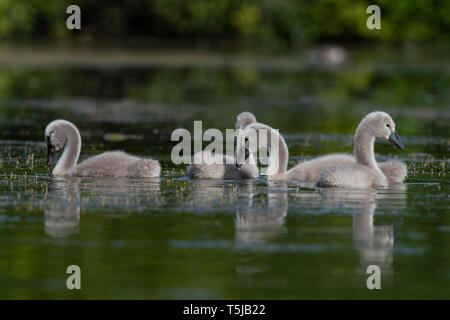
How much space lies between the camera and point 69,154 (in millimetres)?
13367

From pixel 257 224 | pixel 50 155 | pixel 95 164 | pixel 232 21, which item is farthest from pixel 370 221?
pixel 232 21

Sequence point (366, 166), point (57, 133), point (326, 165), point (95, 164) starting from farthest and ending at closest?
point (57, 133) < point (95, 164) < point (326, 165) < point (366, 166)

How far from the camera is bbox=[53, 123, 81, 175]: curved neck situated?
1330cm

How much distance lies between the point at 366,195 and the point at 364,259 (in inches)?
125

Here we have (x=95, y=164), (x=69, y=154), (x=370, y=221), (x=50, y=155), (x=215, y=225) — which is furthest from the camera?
(x=50, y=155)

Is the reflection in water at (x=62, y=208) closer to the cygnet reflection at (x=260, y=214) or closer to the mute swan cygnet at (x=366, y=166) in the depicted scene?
the cygnet reflection at (x=260, y=214)

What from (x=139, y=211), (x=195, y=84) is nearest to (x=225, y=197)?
(x=139, y=211)

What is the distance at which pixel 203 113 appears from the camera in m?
23.6

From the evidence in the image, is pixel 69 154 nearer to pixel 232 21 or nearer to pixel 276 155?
pixel 276 155

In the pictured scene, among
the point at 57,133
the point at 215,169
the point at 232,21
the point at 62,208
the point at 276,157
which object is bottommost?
the point at 62,208

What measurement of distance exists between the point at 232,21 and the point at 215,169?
51.6 metres

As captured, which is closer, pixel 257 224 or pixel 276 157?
pixel 257 224

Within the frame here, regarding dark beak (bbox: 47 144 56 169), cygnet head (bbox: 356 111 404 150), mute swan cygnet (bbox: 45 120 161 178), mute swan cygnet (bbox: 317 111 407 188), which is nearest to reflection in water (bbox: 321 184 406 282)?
mute swan cygnet (bbox: 317 111 407 188)

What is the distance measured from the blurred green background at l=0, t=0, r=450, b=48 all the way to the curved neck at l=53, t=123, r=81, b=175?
157 ft
